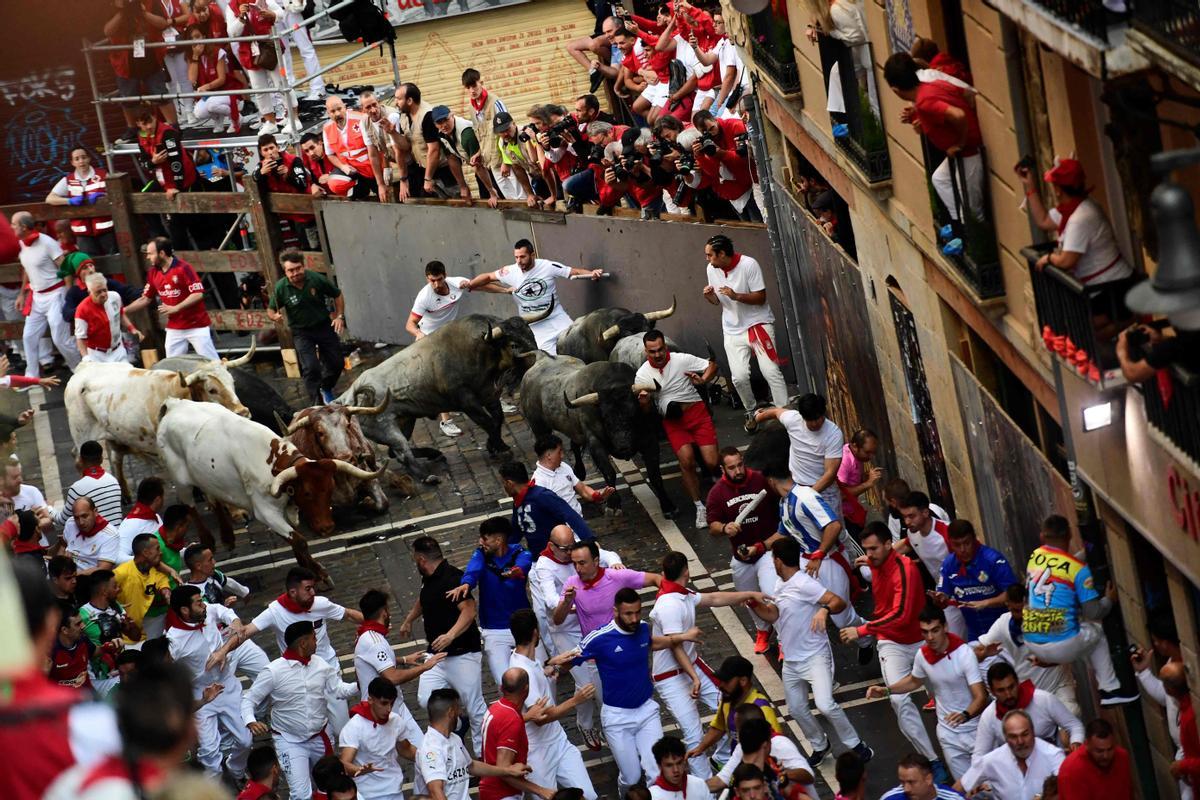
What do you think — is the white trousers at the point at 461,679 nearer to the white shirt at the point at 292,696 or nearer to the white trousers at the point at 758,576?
the white shirt at the point at 292,696

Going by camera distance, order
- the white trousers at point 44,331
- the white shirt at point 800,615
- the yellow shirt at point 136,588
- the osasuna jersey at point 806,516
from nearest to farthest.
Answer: the white shirt at point 800,615 < the osasuna jersey at point 806,516 < the yellow shirt at point 136,588 < the white trousers at point 44,331

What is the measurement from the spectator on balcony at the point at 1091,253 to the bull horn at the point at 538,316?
36.8 ft

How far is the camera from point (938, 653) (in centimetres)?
1253

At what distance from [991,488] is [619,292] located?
9176mm

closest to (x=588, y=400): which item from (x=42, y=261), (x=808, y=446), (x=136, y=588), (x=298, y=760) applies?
(x=808, y=446)

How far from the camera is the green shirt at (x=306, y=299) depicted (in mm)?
22359

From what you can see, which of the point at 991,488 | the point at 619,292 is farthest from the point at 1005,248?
the point at 619,292

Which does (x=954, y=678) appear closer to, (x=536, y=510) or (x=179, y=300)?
(x=536, y=510)

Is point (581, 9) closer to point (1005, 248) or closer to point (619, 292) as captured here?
point (619, 292)

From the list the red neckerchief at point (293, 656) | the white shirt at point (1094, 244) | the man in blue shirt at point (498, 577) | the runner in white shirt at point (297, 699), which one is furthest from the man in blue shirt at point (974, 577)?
the red neckerchief at point (293, 656)

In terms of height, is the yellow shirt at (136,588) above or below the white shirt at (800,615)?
above

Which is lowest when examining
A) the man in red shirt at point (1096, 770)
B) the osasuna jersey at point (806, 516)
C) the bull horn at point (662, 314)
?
the man in red shirt at point (1096, 770)

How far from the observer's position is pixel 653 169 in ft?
69.7

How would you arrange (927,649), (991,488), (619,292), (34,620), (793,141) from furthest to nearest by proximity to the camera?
(619,292) < (793,141) < (991,488) < (927,649) < (34,620)
